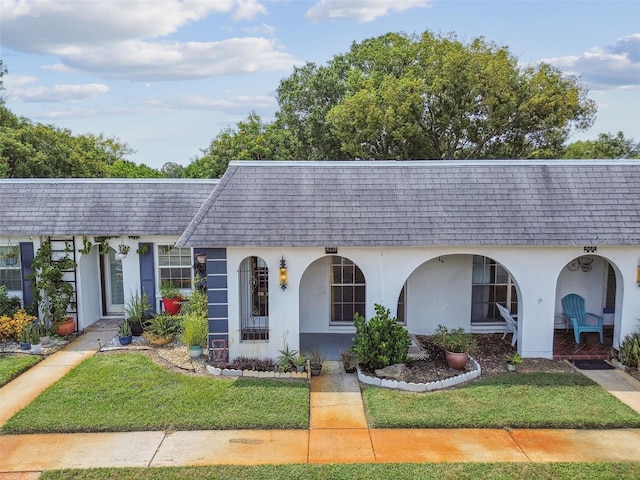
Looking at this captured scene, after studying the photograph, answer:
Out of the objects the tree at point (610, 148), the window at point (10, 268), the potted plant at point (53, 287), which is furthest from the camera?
the tree at point (610, 148)

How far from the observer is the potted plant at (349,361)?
11113 millimetres

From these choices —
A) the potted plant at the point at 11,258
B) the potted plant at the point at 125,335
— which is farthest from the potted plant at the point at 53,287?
the potted plant at the point at 125,335

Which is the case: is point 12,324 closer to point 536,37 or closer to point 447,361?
point 447,361

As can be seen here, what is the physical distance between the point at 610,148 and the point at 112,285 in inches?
1761

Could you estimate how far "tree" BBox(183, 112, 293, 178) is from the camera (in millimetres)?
33062

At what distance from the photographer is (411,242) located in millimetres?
11422

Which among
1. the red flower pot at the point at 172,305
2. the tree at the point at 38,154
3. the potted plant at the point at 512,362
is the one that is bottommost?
the potted plant at the point at 512,362

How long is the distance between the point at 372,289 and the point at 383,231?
149 centimetres

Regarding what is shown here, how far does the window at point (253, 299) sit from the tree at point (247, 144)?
21004mm

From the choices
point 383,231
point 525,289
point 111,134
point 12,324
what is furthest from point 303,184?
point 111,134

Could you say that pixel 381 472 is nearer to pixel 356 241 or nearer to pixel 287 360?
pixel 287 360

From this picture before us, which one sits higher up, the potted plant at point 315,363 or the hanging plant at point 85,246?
the hanging plant at point 85,246

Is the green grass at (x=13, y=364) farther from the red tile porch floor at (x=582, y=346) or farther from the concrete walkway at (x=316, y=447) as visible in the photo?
the red tile porch floor at (x=582, y=346)

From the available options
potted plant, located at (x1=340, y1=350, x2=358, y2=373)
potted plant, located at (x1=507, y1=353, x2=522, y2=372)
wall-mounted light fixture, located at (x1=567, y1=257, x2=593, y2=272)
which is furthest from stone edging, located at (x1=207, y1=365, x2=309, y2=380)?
wall-mounted light fixture, located at (x1=567, y1=257, x2=593, y2=272)
